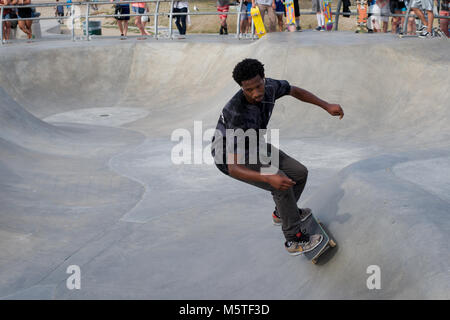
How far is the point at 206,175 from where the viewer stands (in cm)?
845

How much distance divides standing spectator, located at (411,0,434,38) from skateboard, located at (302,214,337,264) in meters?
8.86

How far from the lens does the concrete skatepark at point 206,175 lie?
4.32 meters

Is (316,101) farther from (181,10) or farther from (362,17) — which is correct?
(181,10)

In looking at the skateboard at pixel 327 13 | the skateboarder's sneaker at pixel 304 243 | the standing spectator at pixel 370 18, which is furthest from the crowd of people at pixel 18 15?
the skateboarder's sneaker at pixel 304 243

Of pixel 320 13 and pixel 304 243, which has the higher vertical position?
pixel 320 13

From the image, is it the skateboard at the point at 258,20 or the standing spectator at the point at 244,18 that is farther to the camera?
the standing spectator at the point at 244,18

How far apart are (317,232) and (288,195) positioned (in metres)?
0.49

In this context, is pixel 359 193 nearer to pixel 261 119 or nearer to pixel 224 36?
pixel 261 119

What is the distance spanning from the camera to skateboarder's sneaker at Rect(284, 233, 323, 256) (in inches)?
173

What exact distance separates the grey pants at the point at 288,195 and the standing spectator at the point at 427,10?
8.86m

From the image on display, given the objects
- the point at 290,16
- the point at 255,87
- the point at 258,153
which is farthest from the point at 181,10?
the point at 255,87

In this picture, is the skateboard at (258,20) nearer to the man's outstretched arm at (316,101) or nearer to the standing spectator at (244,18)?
the standing spectator at (244,18)

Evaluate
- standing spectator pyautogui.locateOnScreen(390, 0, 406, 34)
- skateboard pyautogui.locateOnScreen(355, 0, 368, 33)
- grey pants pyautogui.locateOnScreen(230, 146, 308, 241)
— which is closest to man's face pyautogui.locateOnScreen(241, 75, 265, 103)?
grey pants pyautogui.locateOnScreen(230, 146, 308, 241)
